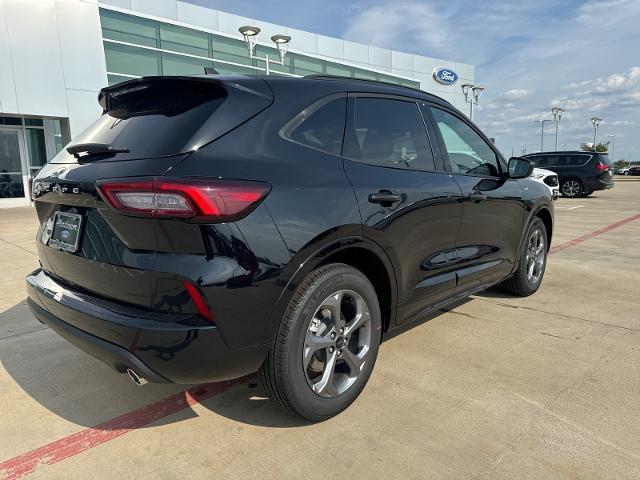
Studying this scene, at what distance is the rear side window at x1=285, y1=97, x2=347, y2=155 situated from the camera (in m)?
2.37

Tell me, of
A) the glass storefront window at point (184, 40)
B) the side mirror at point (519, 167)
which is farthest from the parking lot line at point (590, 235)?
the glass storefront window at point (184, 40)

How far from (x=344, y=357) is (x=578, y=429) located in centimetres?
122

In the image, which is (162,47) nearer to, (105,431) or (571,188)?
(571,188)

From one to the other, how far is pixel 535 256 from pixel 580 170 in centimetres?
1533

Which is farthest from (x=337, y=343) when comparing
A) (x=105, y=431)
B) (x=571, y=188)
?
(x=571, y=188)

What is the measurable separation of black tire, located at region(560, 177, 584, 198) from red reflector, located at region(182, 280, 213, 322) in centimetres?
1908

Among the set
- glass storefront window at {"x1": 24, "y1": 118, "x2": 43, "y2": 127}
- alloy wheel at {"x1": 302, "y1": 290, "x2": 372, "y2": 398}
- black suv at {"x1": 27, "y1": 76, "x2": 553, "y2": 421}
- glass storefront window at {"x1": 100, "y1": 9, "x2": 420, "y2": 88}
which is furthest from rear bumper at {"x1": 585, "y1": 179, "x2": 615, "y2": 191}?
glass storefront window at {"x1": 24, "y1": 118, "x2": 43, "y2": 127}

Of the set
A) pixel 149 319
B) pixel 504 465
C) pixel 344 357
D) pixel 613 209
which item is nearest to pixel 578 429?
pixel 504 465

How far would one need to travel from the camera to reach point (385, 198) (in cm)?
260

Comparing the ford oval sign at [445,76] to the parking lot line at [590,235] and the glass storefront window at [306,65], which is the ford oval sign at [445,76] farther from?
the parking lot line at [590,235]

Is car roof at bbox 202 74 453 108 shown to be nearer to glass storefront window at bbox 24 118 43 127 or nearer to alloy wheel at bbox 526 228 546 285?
alloy wheel at bbox 526 228 546 285

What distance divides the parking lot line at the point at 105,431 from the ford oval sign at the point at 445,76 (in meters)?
37.4

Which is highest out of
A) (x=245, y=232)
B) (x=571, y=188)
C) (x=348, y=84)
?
(x=348, y=84)

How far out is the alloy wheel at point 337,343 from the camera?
236 cm
